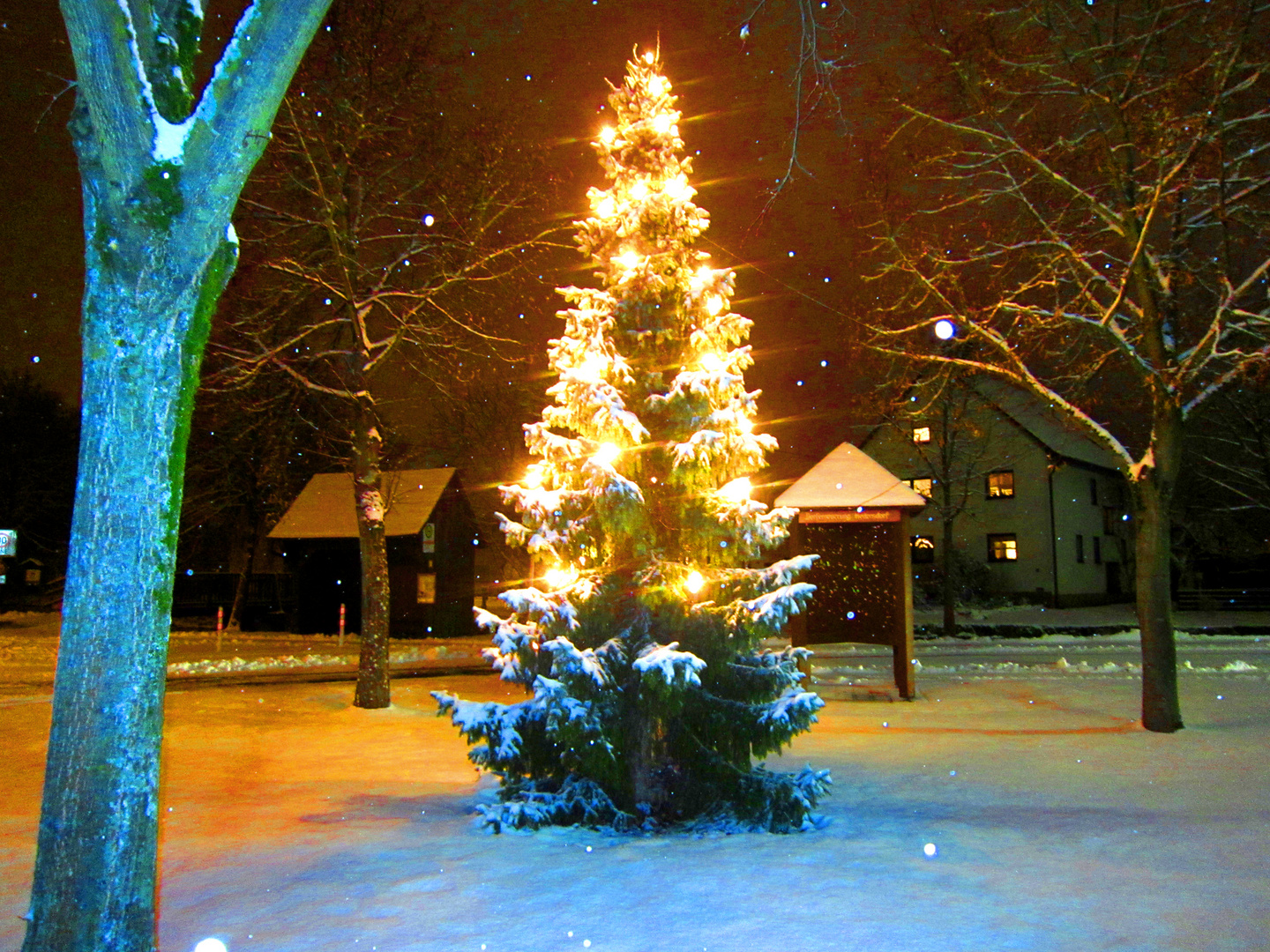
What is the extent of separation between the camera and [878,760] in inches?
430

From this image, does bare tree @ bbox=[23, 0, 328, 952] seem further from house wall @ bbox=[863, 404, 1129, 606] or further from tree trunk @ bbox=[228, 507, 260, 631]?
house wall @ bbox=[863, 404, 1129, 606]

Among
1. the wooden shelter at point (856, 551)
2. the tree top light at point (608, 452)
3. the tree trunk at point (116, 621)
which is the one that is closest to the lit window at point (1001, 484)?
the wooden shelter at point (856, 551)

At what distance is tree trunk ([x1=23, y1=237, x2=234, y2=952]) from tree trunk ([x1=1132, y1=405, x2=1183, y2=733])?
1226 centimetres

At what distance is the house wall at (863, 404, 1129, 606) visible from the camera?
4450cm

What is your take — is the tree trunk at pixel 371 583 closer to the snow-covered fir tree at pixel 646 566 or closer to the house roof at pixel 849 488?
the house roof at pixel 849 488

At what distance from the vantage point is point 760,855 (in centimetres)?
722

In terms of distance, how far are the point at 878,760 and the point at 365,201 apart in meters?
12.3

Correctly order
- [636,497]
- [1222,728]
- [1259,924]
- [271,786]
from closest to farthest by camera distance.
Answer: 1. [1259,924]
2. [636,497]
3. [271,786]
4. [1222,728]

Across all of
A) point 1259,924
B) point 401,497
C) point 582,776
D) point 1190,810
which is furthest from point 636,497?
point 401,497

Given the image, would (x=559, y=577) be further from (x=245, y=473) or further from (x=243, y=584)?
(x=245, y=473)

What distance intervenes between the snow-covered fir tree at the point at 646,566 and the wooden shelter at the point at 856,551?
23.0ft

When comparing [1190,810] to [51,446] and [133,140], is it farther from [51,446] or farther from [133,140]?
[51,446]

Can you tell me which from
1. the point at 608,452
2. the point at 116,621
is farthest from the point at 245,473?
the point at 116,621

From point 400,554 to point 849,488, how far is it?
22.5m
